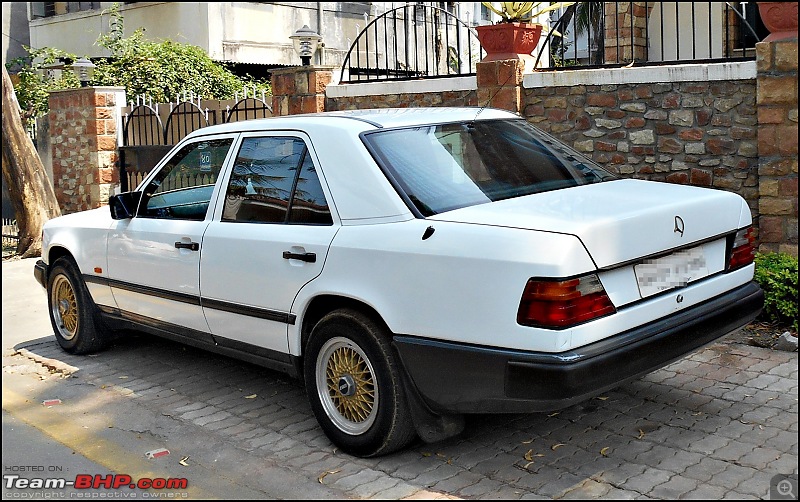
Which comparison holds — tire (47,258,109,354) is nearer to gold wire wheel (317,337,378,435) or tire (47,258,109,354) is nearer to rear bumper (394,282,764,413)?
gold wire wheel (317,337,378,435)

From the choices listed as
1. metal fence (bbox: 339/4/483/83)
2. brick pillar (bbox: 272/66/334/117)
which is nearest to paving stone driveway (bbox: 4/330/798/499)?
metal fence (bbox: 339/4/483/83)

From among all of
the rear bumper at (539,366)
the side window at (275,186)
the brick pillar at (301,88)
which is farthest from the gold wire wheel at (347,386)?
the brick pillar at (301,88)

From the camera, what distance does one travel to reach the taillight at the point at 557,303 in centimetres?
386

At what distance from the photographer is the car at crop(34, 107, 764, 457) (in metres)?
3.97

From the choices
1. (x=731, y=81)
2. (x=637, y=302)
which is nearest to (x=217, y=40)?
(x=731, y=81)

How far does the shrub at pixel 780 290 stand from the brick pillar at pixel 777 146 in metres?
0.60

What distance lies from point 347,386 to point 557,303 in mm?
1331

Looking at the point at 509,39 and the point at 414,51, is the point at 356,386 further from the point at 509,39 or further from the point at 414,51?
the point at 414,51

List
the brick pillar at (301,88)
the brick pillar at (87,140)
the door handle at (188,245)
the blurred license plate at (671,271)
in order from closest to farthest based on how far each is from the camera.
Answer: the blurred license plate at (671,271), the door handle at (188,245), the brick pillar at (301,88), the brick pillar at (87,140)

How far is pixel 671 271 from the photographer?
4367 mm

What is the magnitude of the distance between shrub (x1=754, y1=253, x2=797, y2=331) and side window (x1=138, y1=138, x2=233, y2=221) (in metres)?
4.01

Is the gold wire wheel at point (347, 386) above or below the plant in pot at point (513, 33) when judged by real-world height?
below

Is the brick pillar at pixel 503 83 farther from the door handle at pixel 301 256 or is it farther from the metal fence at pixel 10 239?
the metal fence at pixel 10 239

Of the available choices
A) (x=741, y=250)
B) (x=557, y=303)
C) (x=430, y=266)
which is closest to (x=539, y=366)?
(x=557, y=303)
